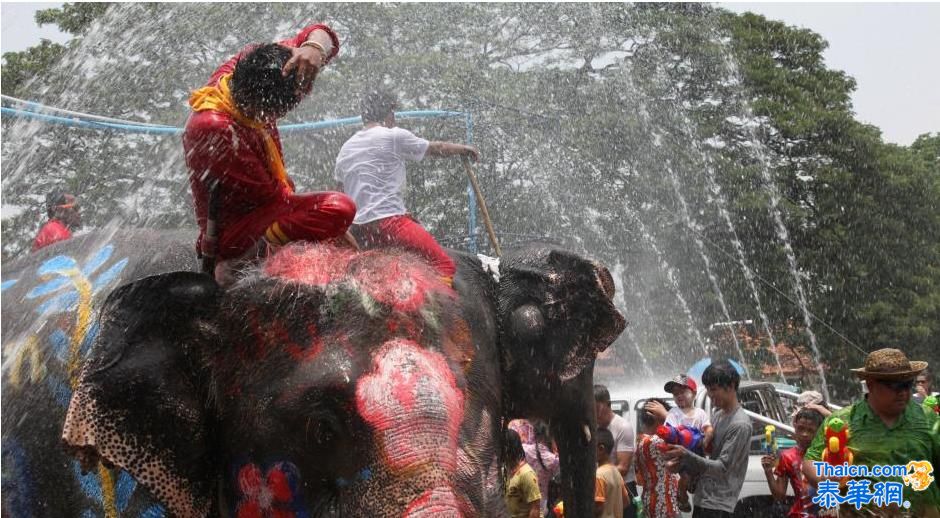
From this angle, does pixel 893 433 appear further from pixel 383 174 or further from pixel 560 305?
pixel 383 174

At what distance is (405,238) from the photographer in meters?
4.15

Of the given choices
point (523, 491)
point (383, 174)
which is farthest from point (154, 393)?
point (523, 491)

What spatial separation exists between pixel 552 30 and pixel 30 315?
16.2 metres

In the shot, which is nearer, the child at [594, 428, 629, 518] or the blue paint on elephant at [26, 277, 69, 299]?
the blue paint on elephant at [26, 277, 69, 299]

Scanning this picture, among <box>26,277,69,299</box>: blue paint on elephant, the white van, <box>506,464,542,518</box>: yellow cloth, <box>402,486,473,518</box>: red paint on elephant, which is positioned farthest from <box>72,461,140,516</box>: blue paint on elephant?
the white van

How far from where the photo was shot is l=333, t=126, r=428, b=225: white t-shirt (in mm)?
4379

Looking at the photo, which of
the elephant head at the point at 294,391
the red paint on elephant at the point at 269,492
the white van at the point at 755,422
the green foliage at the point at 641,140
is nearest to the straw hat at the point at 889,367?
the white van at the point at 755,422

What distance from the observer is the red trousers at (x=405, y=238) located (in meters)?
3.88

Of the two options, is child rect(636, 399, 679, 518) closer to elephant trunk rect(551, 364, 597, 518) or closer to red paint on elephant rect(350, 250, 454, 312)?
elephant trunk rect(551, 364, 597, 518)

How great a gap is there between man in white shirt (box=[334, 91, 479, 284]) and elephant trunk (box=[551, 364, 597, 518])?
76 centimetres

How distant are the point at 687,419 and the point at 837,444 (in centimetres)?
218

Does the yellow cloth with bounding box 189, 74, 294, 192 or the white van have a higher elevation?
the yellow cloth with bounding box 189, 74, 294, 192

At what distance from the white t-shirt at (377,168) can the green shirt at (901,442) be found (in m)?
2.65

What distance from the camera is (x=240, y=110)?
135 inches
